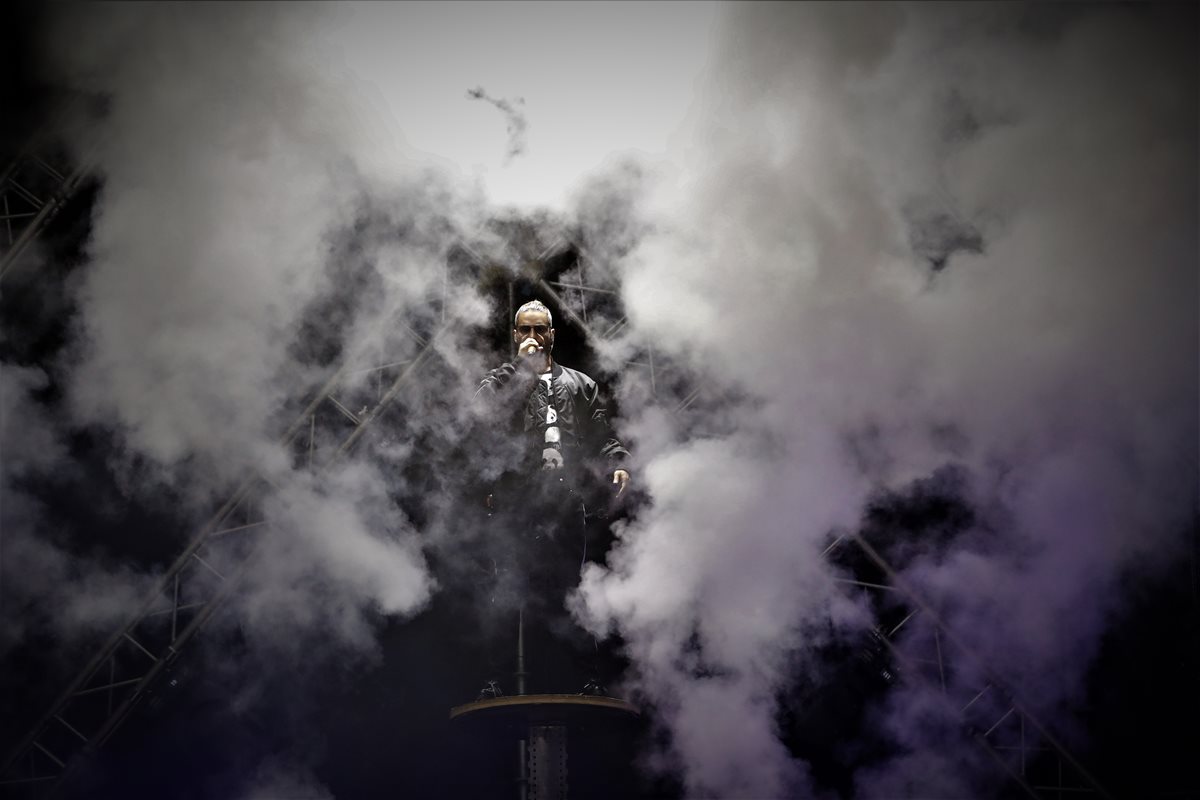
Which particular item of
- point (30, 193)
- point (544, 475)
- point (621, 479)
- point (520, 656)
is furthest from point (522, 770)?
point (30, 193)

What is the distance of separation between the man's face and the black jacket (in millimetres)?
203

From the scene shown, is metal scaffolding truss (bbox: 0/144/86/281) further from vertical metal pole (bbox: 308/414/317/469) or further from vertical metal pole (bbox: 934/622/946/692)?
vertical metal pole (bbox: 934/622/946/692)

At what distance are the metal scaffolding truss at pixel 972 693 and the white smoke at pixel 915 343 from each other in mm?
151

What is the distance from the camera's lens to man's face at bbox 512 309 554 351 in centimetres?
608

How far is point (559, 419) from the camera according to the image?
6.03 metres

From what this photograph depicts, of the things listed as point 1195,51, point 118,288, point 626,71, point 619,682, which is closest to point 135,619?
point 118,288

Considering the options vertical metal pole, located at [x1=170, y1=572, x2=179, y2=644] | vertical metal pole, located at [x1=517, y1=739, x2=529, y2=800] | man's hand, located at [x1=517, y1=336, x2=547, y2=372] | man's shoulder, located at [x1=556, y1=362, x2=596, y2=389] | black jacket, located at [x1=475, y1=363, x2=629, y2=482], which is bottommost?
vertical metal pole, located at [x1=517, y1=739, x2=529, y2=800]

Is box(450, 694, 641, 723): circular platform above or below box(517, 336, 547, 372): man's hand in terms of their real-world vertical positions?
below

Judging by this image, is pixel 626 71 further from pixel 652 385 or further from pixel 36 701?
pixel 36 701

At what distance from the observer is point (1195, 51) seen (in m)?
6.50

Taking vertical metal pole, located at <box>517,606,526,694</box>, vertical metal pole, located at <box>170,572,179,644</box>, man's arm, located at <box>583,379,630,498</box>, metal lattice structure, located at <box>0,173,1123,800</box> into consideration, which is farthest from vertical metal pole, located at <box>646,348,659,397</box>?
vertical metal pole, located at <box>170,572,179,644</box>

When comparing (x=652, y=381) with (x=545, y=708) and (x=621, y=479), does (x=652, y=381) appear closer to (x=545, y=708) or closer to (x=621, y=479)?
(x=621, y=479)

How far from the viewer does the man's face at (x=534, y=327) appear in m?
6.08

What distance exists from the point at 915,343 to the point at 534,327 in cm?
263
